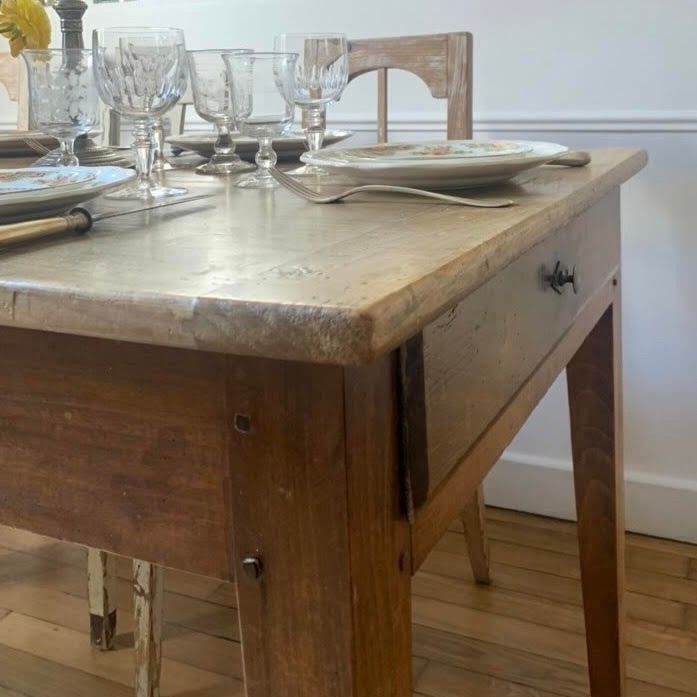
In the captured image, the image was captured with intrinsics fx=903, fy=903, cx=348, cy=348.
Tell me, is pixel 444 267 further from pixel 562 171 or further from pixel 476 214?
pixel 562 171

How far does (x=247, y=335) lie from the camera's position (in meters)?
0.39

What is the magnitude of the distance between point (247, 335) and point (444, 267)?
4.8 inches

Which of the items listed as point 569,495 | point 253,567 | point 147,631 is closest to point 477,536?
point 569,495

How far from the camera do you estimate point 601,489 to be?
1.12m

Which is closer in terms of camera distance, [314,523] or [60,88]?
[314,523]

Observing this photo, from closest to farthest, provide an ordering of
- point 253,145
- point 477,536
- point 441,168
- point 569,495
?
point 441,168
point 253,145
point 477,536
point 569,495

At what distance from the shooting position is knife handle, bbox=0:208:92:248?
0.55 meters

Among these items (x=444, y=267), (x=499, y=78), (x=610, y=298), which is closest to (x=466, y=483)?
(x=444, y=267)

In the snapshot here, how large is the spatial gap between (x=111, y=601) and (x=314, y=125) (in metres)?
0.83

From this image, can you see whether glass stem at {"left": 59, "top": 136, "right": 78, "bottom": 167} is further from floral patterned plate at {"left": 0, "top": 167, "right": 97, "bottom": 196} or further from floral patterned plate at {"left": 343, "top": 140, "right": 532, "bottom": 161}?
floral patterned plate at {"left": 343, "top": 140, "right": 532, "bottom": 161}

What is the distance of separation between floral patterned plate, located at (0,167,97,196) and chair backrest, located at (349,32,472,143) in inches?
28.7

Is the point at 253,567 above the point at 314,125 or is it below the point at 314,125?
below

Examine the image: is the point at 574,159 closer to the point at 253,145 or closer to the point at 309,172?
the point at 309,172

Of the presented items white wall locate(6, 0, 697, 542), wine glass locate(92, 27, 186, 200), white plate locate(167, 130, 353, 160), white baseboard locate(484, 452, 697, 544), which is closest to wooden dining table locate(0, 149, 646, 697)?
wine glass locate(92, 27, 186, 200)
